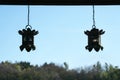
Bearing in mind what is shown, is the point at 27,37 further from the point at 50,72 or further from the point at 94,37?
the point at 50,72

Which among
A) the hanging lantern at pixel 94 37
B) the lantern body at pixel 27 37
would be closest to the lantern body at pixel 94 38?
the hanging lantern at pixel 94 37

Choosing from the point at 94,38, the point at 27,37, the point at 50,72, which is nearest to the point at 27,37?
the point at 27,37

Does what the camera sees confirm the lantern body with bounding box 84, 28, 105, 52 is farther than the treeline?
No

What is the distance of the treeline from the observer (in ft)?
330

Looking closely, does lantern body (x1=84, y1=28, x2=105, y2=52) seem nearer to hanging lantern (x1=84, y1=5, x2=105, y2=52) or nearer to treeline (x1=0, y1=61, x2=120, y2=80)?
hanging lantern (x1=84, y1=5, x2=105, y2=52)

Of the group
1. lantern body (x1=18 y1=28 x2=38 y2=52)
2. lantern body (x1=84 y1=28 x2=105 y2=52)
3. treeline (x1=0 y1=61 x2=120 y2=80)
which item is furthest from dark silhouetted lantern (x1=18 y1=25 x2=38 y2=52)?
treeline (x1=0 y1=61 x2=120 y2=80)

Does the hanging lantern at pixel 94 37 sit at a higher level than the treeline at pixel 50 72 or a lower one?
lower

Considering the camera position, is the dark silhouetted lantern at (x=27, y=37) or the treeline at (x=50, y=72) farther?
the treeline at (x=50, y=72)

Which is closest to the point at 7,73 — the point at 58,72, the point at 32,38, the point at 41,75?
the point at 41,75

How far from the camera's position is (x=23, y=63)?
398 feet

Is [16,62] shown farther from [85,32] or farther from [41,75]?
[85,32]

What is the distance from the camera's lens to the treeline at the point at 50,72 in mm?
100725

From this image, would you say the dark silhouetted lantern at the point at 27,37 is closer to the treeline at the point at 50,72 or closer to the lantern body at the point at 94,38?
the lantern body at the point at 94,38
